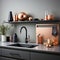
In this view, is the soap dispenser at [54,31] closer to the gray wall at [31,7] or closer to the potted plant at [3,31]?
the gray wall at [31,7]

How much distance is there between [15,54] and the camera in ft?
8.29

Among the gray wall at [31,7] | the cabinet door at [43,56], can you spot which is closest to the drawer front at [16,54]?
the cabinet door at [43,56]

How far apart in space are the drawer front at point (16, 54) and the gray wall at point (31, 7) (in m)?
0.75

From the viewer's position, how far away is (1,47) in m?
2.70

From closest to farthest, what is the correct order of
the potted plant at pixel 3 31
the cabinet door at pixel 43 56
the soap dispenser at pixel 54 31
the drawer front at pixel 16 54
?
the cabinet door at pixel 43 56 → the drawer front at pixel 16 54 → the soap dispenser at pixel 54 31 → the potted plant at pixel 3 31

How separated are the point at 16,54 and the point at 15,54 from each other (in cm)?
2

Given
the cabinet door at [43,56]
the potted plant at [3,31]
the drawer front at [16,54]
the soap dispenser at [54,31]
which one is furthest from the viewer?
the potted plant at [3,31]

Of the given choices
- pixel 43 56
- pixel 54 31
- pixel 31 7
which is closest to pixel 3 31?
pixel 31 7

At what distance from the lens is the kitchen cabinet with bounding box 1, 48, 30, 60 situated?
242cm

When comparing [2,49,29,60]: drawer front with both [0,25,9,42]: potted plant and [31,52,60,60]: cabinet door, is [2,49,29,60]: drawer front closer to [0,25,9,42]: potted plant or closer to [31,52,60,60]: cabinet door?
[31,52,60,60]: cabinet door

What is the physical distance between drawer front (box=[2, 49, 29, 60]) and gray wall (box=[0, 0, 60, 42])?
75 cm

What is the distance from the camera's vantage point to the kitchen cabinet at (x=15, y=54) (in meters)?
2.42

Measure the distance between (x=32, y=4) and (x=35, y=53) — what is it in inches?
51.2

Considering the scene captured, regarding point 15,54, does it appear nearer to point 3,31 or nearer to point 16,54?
point 16,54
